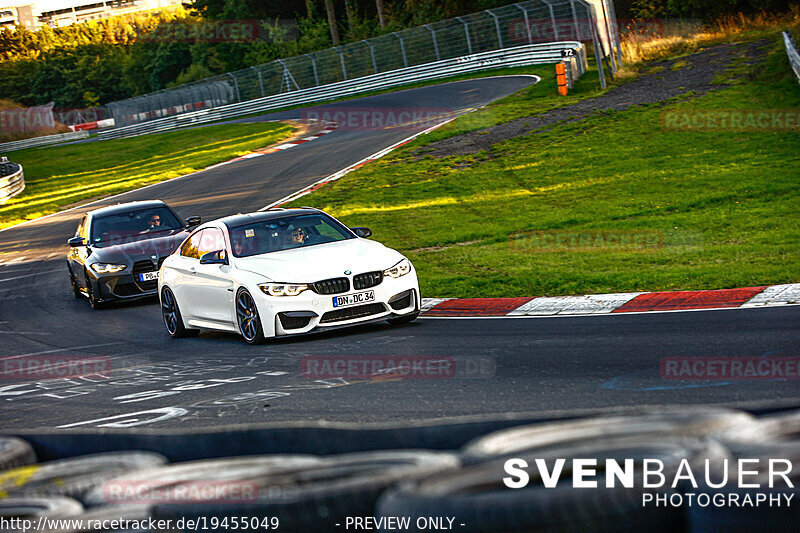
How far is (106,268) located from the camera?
50.9 feet

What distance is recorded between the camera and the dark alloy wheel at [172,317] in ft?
39.7

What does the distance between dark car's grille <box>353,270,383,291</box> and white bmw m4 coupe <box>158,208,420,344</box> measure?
1cm

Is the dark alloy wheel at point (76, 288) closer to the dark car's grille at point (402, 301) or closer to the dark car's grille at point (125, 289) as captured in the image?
the dark car's grille at point (125, 289)

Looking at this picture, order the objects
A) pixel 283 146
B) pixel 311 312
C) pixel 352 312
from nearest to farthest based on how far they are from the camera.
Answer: pixel 311 312
pixel 352 312
pixel 283 146

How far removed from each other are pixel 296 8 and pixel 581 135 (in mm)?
62437

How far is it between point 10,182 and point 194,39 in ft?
189

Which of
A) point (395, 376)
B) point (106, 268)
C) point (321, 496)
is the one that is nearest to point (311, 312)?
point (395, 376)

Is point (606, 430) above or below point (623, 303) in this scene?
above

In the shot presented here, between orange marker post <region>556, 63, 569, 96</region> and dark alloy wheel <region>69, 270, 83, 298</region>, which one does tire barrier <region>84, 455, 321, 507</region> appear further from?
orange marker post <region>556, 63, 569, 96</region>

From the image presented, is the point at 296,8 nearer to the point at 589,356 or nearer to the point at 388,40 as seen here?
the point at 388,40

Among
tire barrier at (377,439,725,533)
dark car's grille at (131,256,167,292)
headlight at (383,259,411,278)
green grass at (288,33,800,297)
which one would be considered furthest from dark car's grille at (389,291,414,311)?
tire barrier at (377,439,725,533)

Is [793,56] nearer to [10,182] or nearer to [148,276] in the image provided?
[148,276]

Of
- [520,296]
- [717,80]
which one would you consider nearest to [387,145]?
[717,80]

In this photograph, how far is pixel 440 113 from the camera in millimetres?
36000
